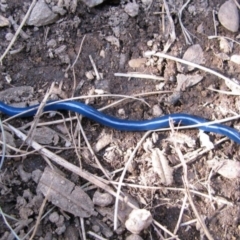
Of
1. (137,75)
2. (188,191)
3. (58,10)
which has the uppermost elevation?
(58,10)

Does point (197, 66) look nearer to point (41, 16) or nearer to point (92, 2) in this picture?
point (92, 2)

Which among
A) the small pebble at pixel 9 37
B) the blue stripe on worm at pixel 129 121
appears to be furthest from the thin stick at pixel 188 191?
the small pebble at pixel 9 37

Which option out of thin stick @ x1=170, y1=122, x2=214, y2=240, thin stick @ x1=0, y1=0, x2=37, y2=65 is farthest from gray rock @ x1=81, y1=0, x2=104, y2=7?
thin stick @ x1=170, y1=122, x2=214, y2=240

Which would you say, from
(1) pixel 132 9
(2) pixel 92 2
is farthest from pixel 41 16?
(1) pixel 132 9

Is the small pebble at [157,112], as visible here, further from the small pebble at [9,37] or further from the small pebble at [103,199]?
the small pebble at [9,37]

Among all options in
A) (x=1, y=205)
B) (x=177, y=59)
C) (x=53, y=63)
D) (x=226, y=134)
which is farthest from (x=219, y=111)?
(x=1, y=205)

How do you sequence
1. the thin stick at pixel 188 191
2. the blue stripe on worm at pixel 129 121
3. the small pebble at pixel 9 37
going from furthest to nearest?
the small pebble at pixel 9 37 → the blue stripe on worm at pixel 129 121 → the thin stick at pixel 188 191
